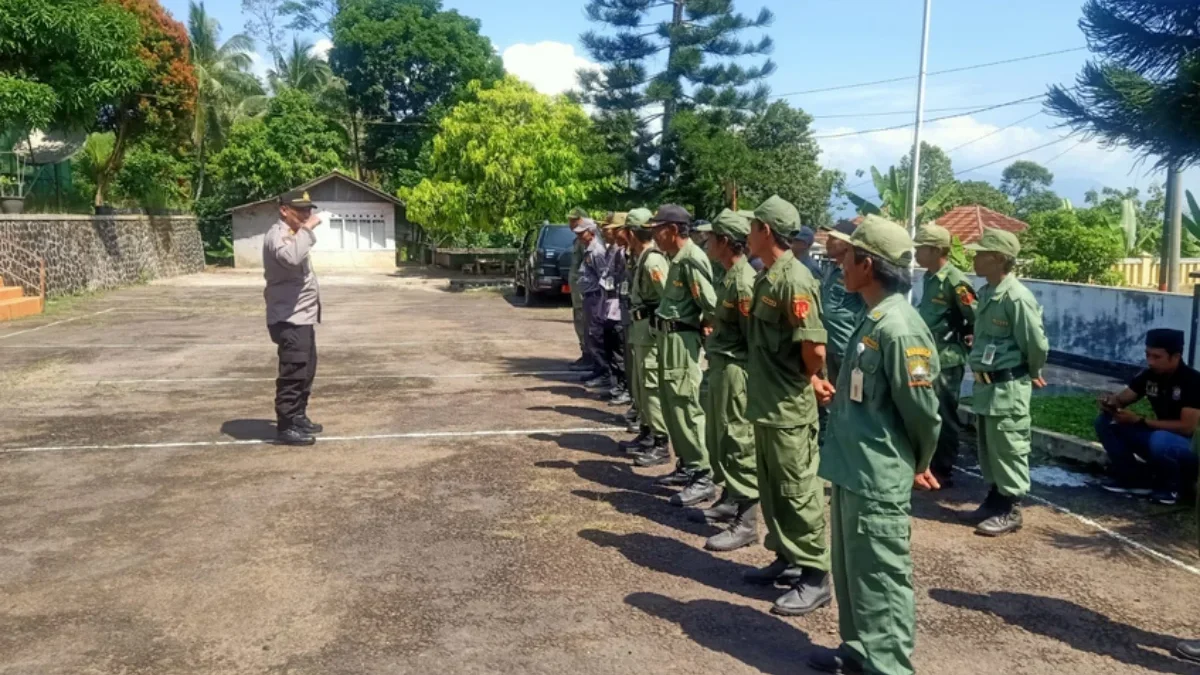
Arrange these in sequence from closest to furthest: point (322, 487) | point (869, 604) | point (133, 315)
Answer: point (869, 604) → point (322, 487) → point (133, 315)

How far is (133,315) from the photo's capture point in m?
17.1

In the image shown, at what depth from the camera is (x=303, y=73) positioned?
140ft

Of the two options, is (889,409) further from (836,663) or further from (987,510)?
(987,510)

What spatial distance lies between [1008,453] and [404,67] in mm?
37987

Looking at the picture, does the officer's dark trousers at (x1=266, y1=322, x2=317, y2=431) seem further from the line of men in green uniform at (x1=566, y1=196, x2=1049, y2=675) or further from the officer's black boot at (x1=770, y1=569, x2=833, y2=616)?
the officer's black boot at (x1=770, y1=569, x2=833, y2=616)

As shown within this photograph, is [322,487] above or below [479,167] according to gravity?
below

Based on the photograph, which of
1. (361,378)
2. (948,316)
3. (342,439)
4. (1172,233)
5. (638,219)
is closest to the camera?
(948,316)

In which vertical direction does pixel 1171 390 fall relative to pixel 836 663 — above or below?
above

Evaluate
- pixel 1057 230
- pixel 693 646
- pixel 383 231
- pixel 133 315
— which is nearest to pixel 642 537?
pixel 693 646

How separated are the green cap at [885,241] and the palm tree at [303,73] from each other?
133ft

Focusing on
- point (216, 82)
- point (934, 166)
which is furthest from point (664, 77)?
point (934, 166)

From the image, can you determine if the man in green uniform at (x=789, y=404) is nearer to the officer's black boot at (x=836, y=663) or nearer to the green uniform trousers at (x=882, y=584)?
the officer's black boot at (x=836, y=663)

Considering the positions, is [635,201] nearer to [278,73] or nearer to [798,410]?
[798,410]

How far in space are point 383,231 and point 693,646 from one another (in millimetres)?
34563
